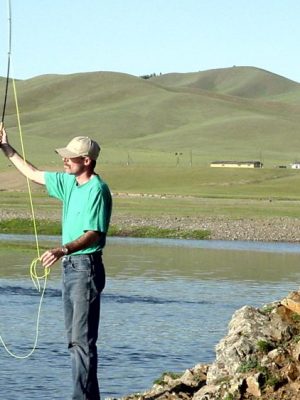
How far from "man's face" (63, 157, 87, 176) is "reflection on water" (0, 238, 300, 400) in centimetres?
467

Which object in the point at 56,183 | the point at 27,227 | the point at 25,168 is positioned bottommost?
the point at 27,227

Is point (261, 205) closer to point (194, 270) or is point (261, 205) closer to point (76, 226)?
point (194, 270)

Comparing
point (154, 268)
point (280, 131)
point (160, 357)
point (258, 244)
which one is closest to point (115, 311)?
point (160, 357)

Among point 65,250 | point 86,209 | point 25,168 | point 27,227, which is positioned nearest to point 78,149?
point 86,209

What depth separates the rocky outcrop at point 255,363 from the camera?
32.9 ft

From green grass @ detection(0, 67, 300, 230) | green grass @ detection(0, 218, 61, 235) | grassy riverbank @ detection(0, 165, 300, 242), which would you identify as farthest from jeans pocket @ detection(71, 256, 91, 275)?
green grass @ detection(0, 67, 300, 230)

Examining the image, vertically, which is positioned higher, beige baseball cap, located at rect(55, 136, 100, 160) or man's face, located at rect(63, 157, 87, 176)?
beige baseball cap, located at rect(55, 136, 100, 160)

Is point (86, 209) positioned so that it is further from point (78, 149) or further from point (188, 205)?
point (188, 205)

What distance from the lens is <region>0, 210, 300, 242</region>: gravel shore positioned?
51.2 m

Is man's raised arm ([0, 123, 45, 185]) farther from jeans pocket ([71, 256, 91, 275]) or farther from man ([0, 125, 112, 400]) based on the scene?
jeans pocket ([71, 256, 91, 275])

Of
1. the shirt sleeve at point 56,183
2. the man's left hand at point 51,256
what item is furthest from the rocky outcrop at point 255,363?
the shirt sleeve at point 56,183

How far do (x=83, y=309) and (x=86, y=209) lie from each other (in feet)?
2.61

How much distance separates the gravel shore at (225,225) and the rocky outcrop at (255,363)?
3927cm

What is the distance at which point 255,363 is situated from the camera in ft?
33.9
